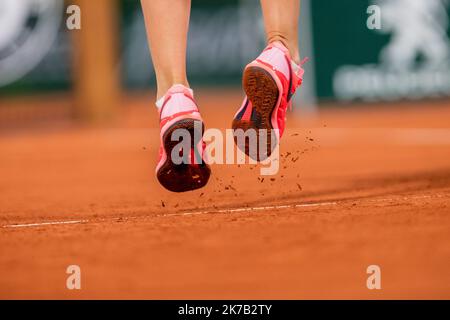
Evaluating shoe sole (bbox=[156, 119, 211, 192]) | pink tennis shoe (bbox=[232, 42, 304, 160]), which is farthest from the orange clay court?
pink tennis shoe (bbox=[232, 42, 304, 160])

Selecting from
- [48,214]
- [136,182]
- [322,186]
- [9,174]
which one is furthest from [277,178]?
[9,174]

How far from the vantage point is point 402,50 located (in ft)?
24.6

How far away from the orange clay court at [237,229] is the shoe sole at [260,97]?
0.86ft

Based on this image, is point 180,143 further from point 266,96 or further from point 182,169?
point 266,96

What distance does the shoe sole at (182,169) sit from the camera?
97.9 inches

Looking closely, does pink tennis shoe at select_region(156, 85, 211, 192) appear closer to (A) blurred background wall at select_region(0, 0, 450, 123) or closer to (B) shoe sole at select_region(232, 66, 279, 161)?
(B) shoe sole at select_region(232, 66, 279, 161)

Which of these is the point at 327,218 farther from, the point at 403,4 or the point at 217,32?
the point at 217,32

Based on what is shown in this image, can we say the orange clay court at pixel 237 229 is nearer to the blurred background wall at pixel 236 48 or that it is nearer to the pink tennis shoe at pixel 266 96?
the pink tennis shoe at pixel 266 96

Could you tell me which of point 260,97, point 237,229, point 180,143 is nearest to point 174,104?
point 180,143

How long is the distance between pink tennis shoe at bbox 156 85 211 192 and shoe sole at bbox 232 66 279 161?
0.44ft

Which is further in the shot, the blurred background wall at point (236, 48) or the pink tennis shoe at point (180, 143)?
the blurred background wall at point (236, 48)

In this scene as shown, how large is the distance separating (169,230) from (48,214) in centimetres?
62

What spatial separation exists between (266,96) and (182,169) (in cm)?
29

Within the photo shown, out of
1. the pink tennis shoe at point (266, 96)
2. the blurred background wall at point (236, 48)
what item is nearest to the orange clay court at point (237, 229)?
the pink tennis shoe at point (266, 96)
